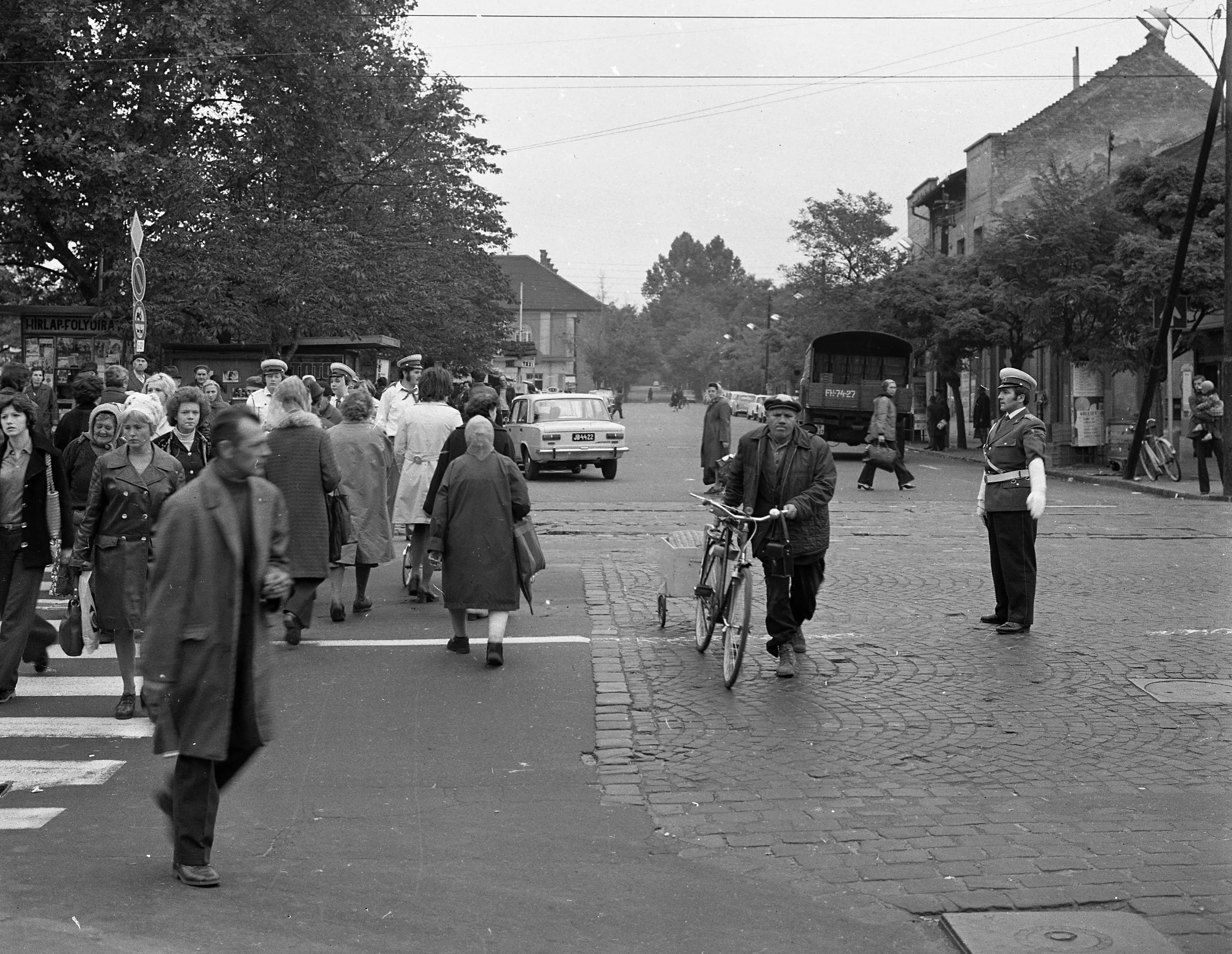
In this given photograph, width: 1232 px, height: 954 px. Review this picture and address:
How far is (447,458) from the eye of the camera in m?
10.6

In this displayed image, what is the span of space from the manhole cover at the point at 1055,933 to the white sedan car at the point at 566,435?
851 inches

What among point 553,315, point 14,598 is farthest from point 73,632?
point 553,315

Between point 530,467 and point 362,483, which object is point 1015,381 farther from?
point 530,467

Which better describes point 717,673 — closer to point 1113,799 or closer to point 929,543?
point 1113,799

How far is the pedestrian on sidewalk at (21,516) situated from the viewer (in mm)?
7816

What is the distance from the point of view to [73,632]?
792 cm

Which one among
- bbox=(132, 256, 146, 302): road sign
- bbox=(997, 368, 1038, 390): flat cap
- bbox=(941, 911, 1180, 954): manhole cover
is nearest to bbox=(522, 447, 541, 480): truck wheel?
bbox=(132, 256, 146, 302): road sign

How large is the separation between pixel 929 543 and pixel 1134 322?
17.0 metres

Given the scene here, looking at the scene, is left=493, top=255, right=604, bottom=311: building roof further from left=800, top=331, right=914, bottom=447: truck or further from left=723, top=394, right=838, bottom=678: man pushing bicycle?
left=723, top=394, right=838, bottom=678: man pushing bicycle

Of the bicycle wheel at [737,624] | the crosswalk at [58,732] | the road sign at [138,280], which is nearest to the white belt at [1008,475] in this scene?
the bicycle wheel at [737,624]

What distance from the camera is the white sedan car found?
89.0ft

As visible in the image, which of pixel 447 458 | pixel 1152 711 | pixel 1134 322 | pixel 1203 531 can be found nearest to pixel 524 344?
pixel 1134 322

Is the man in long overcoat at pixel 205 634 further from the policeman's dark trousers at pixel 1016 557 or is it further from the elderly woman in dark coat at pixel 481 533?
the policeman's dark trousers at pixel 1016 557

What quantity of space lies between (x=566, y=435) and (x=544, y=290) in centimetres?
10512
